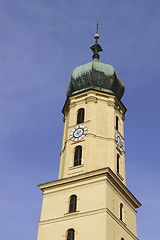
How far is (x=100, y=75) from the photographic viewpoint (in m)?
38.1

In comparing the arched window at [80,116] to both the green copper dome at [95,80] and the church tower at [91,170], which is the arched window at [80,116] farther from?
the green copper dome at [95,80]

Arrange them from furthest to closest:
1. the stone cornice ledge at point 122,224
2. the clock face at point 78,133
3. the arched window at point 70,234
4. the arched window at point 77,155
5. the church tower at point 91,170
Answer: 1. the clock face at point 78,133
2. the arched window at point 77,155
3. the church tower at point 91,170
4. the stone cornice ledge at point 122,224
5. the arched window at point 70,234

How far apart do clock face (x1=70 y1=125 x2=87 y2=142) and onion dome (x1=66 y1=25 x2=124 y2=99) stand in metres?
3.78

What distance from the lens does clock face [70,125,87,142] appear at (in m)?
34.4

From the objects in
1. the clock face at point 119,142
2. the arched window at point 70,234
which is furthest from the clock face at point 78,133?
the arched window at point 70,234

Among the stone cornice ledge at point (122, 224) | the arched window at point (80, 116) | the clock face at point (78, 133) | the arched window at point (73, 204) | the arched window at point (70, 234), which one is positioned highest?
the arched window at point (80, 116)

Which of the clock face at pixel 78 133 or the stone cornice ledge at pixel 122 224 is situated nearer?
the stone cornice ledge at pixel 122 224

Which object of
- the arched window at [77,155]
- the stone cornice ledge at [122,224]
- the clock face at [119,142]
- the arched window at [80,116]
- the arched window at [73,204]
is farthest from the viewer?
the arched window at [80,116]

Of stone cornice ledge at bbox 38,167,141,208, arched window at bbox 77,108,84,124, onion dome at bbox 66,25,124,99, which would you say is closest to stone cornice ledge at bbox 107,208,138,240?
stone cornice ledge at bbox 38,167,141,208

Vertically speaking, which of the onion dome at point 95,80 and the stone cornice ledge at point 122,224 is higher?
the onion dome at point 95,80

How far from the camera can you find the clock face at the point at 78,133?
3444 centimetres

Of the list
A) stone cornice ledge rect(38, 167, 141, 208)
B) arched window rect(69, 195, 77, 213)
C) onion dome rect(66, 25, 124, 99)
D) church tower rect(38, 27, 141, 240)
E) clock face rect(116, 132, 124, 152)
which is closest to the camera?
church tower rect(38, 27, 141, 240)

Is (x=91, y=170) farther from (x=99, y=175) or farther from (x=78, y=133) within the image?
(x=78, y=133)

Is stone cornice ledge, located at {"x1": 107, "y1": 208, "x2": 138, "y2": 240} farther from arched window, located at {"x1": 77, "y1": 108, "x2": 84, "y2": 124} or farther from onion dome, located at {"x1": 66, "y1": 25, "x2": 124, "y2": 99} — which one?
onion dome, located at {"x1": 66, "y1": 25, "x2": 124, "y2": 99}
